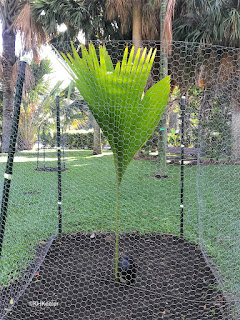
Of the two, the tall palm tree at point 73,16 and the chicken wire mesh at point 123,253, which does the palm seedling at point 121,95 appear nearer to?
the chicken wire mesh at point 123,253

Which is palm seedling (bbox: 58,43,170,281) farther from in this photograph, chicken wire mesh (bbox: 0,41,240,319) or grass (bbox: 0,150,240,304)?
grass (bbox: 0,150,240,304)

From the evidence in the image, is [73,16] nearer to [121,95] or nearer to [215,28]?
[215,28]

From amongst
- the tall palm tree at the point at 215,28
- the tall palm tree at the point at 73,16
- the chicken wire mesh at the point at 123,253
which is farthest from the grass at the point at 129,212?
the tall palm tree at the point at 73,16

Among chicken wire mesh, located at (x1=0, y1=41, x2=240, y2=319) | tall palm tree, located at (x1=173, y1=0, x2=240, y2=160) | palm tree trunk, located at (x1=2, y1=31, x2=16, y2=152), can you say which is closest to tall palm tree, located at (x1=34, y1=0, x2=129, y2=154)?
tall palm tree, located at (x1=173, y1=0, x2=240, y2=160)

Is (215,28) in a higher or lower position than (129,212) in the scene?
higher

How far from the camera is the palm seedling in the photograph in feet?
5.04

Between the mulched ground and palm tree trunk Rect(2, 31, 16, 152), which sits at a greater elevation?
palm tree trunk Rect(2, 31, 16, 152)

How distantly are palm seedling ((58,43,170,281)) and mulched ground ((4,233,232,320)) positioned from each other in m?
0.88

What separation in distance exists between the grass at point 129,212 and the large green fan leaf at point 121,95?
118 cm

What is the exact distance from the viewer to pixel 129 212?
3.24 meters

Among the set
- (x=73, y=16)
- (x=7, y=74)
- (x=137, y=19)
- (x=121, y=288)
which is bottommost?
(x=121, y=288)

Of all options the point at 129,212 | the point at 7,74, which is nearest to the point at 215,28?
the point at 129,212

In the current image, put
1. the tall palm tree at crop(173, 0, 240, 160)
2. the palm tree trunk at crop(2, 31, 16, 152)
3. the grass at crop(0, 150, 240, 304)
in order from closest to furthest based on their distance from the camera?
1. the grass at crop(0, 150, 240, 304)
2. the tall palm tree at crop(173, 0, 240, 160)
3. the palm tree trunk at crop(2, 31, 16, 152)

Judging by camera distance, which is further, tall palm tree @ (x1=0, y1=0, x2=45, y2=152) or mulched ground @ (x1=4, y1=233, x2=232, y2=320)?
tall palm tree @ (x1=0, y1=0, x2=45, y2=152)
